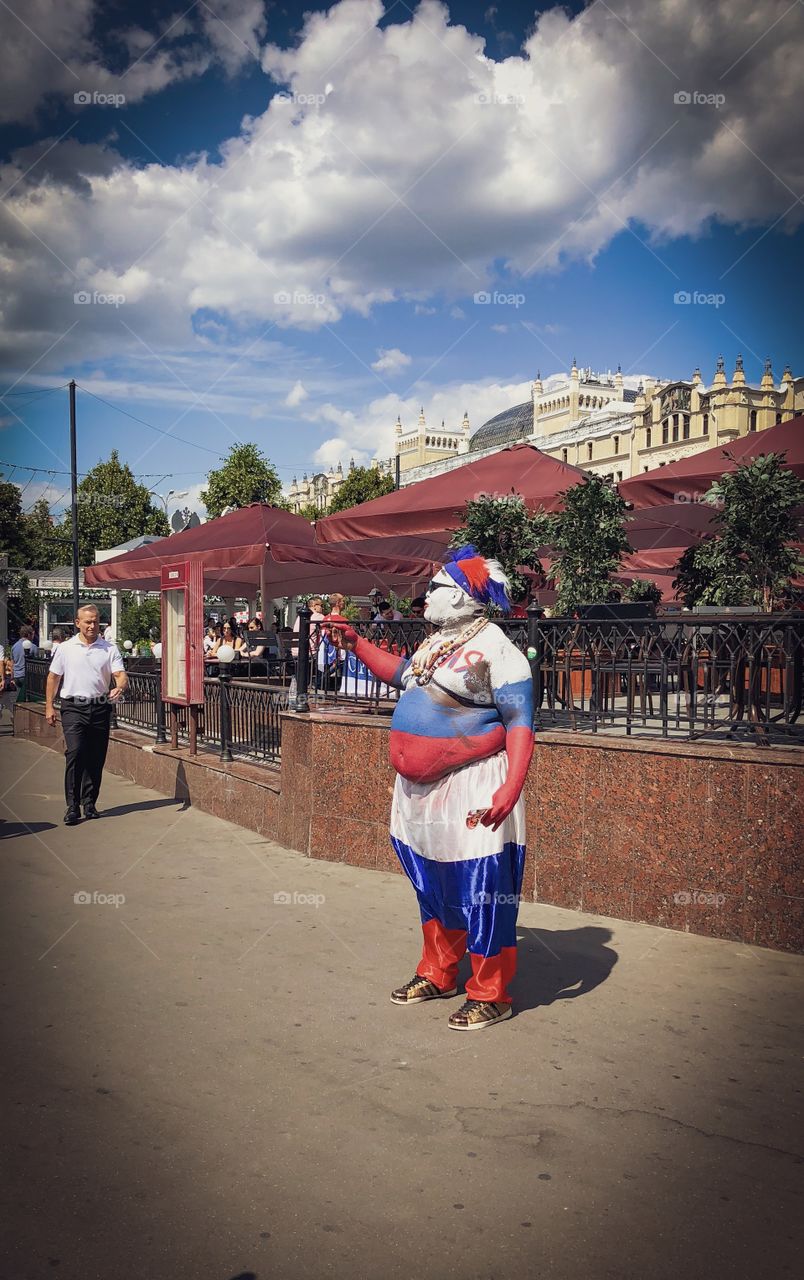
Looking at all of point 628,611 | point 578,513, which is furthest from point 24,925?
point 578,513

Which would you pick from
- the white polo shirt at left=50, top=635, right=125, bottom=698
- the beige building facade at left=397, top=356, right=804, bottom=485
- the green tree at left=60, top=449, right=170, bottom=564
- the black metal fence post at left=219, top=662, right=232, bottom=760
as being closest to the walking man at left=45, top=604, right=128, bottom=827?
the white polo shirt at left=50, top=635, right=125, bottom=698

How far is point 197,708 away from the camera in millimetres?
9055

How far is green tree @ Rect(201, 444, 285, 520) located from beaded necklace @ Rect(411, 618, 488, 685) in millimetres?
36879

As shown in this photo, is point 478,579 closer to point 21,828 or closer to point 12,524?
point 21,828

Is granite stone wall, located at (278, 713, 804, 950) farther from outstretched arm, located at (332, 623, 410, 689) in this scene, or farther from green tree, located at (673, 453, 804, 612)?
green tree, located at (673, 453, 804, 612)

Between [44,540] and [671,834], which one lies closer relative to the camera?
[671,834]

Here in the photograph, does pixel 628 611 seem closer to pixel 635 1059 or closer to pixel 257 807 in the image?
pixel 257 807

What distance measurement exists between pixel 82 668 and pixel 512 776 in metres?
5.35

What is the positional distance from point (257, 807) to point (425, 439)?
112336mm

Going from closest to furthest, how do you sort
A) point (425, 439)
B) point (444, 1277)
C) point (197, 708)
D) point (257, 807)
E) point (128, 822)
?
point (444, 1277)
point (257, 807)
point (128, 822)
point (197, 708)
point (425, 439)

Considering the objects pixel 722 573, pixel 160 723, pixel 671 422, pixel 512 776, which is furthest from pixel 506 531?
pixel 671 422

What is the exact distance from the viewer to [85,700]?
26.8 ft

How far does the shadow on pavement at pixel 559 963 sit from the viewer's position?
442 centimetres

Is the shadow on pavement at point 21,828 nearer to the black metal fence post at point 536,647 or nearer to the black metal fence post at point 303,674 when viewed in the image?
the black metal fence post at point 303,674
